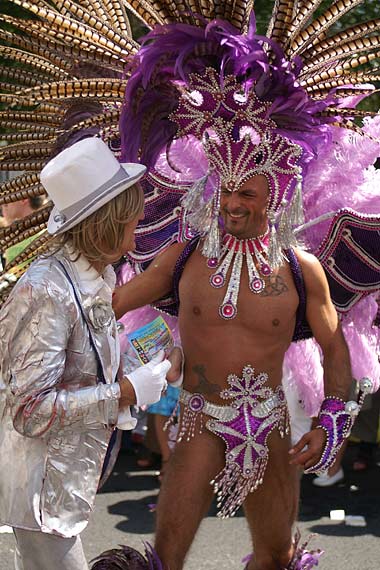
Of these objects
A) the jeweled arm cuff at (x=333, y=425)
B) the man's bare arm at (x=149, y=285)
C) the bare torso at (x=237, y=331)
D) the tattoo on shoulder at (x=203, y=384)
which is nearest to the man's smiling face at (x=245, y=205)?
the bare torso at (x=237, y=331)

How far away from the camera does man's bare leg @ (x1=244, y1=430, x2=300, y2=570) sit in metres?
3.74

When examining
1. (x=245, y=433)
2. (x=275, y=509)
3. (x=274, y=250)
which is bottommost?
(x=275, y=509)

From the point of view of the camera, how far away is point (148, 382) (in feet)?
9.04

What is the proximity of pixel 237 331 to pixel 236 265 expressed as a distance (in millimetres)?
238

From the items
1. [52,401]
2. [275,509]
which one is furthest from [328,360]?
[52,401]

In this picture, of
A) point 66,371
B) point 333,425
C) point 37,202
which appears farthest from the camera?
point 37,202

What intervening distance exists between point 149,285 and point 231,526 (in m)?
1.94

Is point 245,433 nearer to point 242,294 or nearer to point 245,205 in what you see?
point 242,294

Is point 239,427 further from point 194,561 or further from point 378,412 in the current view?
point 378,412

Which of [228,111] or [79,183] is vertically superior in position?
[228,111]

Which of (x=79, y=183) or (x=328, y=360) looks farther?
(x=328, y=360)

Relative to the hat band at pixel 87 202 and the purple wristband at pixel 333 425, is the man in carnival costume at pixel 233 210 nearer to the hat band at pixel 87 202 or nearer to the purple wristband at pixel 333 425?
the purple wristband at pixel 333 425

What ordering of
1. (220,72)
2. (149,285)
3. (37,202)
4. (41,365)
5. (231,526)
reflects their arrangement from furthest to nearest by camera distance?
(231,526)
(37,202)
(149,285)
(220,72)
(41,365)

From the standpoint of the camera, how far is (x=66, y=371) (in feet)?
8.91
